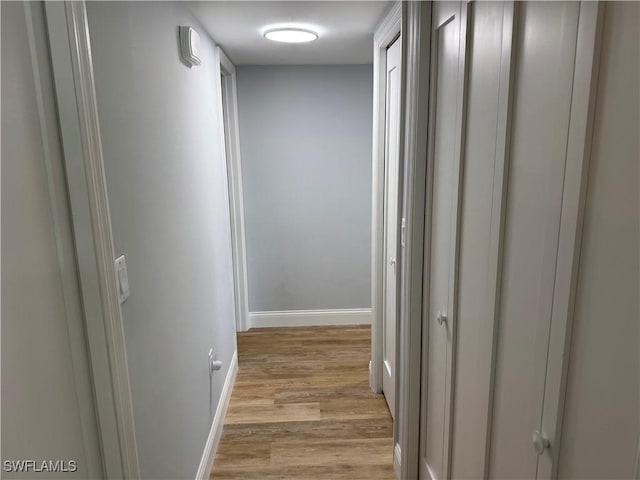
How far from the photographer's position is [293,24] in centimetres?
216

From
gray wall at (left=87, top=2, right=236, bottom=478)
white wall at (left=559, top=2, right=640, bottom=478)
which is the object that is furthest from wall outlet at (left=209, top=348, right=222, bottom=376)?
white wall at (left=559, top=2, right=640, bottom=478)

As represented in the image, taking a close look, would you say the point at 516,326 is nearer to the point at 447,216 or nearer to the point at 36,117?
the point at 447,216

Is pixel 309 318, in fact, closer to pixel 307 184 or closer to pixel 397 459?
pixel 307 184

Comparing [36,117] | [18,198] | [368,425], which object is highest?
[36,117]

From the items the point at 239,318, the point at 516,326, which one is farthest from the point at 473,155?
the point at 239,318

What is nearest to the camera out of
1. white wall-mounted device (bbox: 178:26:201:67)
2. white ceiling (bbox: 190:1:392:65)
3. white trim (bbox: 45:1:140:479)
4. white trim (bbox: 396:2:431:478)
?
white trim (bbox: 45:1:140:479)

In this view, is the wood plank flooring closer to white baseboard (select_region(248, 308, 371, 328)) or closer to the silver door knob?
white baseboard (select_region(248, 308, 371, 328))

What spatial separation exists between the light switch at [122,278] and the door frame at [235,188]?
2.05 metres

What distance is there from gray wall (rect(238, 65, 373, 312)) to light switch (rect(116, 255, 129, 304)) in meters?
2.30

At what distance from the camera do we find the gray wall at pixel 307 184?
326 cm

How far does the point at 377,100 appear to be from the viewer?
2418 mm

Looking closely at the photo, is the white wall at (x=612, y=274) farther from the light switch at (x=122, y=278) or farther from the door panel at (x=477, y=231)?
the light switch at (x=122, y=278)

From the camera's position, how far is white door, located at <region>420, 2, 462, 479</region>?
1.34m

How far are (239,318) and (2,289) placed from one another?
9.46 feet
